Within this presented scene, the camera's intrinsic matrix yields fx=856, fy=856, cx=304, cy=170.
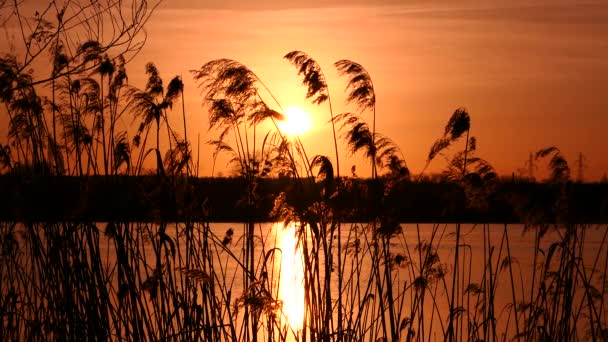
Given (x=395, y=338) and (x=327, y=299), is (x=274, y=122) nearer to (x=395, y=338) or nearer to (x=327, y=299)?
(x=327, y=299)

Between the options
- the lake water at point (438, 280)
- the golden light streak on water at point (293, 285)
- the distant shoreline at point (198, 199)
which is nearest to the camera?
the distant shoreline at point (198, 199)

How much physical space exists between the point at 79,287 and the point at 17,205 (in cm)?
63

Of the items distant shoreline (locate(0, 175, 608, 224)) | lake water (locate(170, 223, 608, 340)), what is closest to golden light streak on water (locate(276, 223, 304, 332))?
lake water (locate(170, 223, 608, 340))

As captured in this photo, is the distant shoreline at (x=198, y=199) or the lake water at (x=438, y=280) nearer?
the distant shoreline at (x=198, y=199)

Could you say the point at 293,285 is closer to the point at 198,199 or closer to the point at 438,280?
the point at 438,280

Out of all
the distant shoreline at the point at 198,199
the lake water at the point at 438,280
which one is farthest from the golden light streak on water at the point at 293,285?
the distant shoreline at the point at 198,199

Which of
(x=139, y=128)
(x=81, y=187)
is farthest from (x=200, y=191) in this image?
(x=81, y=187)

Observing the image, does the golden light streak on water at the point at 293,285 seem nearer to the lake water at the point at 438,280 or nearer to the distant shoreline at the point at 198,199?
the lake water at the point at 438,280

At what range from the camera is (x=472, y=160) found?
16.0ft

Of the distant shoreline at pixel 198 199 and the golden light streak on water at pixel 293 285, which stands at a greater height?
the distant shoreline at pixel 198 199

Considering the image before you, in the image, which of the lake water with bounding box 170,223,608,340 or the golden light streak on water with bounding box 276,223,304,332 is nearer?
the golden light streak on water with bounding box 276,223,304,332

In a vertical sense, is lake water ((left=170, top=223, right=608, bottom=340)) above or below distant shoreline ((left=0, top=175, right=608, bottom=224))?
below

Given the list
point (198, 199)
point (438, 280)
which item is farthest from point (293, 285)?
point (198, 199)

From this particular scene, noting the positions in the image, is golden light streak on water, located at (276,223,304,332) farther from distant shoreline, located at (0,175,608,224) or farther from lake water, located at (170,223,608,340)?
distant shoreline, located at (0,175,608,224)
